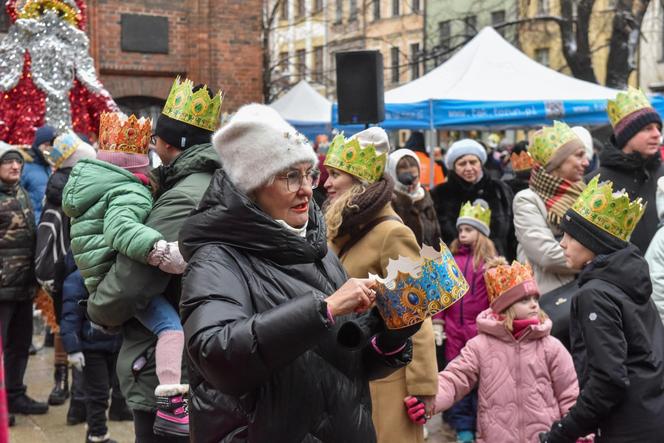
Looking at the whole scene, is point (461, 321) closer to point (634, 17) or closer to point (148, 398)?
point (148, 398)

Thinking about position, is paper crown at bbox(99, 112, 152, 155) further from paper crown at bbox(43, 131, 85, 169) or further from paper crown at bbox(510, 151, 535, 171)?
paper crown at bbox(510, 151, 535, 171)

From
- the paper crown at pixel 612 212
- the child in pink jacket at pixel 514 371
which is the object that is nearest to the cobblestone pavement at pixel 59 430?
the child in pink jacket at pixel 514 371

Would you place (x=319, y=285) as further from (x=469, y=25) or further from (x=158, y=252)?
(x=469, y=25)

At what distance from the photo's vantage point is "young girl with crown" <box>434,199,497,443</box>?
696 centimetres

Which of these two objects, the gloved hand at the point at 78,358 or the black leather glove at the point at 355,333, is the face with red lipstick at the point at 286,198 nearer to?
the black leather glove at the point at 355,333

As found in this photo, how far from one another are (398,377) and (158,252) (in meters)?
1.26

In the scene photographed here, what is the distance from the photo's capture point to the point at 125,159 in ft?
15.1

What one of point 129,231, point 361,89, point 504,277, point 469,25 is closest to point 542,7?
point 469,25

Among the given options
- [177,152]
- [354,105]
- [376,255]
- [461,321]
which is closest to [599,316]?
[376,255]

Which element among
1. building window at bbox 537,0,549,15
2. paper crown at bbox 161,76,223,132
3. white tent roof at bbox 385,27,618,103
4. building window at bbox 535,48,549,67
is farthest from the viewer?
building window at bbox 535,48,549,67

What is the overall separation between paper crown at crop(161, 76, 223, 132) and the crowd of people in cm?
1

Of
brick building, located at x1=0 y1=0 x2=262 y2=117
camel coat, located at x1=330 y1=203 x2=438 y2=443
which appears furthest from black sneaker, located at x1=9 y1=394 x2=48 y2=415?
brick building, located at x1=0 y1=0 x2=262 y2=117

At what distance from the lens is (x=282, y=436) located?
2.73 meters

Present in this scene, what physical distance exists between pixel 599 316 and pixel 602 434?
52 centimetres
